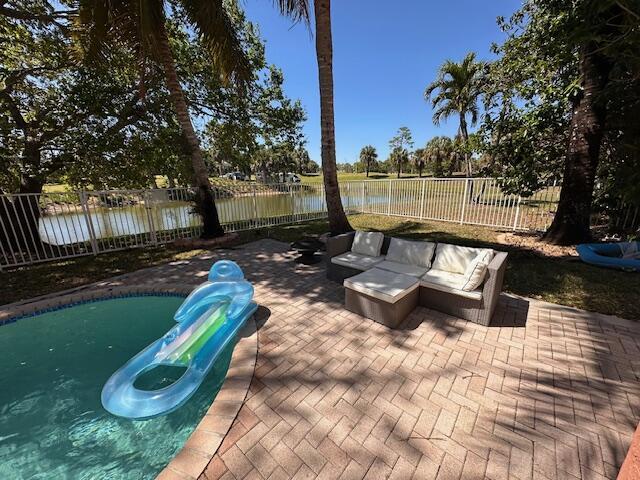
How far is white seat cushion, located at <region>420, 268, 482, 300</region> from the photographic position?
10.2 ft

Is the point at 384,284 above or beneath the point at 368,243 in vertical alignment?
beneath

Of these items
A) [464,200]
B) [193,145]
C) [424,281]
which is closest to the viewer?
[424,281]

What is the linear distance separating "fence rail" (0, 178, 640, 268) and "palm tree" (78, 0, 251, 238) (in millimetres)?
1455

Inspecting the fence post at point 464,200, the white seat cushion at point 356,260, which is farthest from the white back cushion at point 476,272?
the fence post at point 464,200

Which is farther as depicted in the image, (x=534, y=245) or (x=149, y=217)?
(x=149, y=217)

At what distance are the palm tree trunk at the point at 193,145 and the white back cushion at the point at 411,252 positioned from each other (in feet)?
17.3

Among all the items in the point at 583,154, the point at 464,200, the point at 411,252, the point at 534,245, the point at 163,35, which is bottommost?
the point at 534,245

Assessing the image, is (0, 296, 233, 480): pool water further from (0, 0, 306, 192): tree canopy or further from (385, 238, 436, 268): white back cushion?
(0, 0, 306, 192): tree canopy

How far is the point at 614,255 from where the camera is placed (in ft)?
16.4

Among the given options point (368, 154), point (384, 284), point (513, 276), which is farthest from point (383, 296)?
point (368, 154)

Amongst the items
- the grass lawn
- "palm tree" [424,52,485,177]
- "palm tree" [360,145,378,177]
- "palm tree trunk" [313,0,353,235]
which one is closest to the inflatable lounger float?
"palm tree trunk" [313,0,353,235]

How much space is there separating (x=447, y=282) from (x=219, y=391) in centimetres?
292

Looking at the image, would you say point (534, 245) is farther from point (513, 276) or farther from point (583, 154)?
point (513, 276)

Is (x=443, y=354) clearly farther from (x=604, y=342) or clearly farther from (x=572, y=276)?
(x=572, y=276)
